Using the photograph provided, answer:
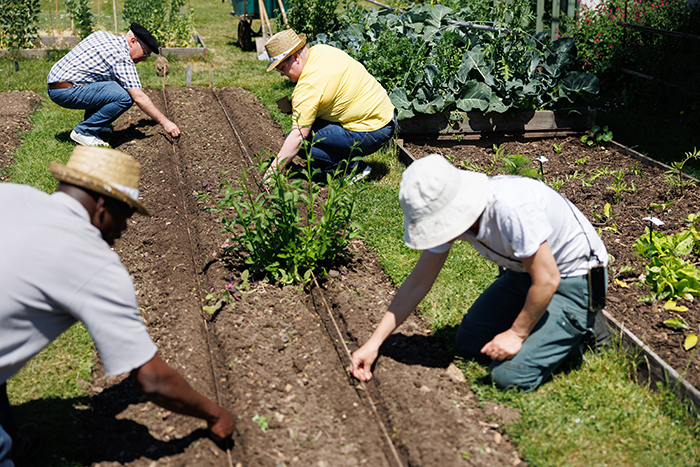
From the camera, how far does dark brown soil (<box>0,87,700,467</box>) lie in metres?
2.61

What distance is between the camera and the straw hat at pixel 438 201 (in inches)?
95.8

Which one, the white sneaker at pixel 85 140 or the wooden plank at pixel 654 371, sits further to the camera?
the white sneaker at pixel 85 140

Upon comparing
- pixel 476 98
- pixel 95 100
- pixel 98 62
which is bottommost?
pixel 476 98

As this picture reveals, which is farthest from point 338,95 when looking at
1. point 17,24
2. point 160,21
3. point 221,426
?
point 17,24

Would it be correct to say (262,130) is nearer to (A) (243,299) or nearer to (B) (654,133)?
(A) (243,299)

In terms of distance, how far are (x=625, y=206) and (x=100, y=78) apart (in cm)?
530

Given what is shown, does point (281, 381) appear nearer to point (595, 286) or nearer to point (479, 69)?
point (595, 286)

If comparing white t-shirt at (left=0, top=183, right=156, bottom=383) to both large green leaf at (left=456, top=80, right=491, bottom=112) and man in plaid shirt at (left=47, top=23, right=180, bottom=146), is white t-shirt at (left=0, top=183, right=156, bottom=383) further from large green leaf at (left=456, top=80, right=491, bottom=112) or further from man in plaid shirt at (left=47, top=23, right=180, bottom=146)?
large green leaf at (left=456, top=80, right=491, bottom=112)

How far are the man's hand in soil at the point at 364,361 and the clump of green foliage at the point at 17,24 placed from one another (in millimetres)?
9152

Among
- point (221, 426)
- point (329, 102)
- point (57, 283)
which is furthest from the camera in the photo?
point (329, 102)

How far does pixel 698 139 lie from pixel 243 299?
5.02m

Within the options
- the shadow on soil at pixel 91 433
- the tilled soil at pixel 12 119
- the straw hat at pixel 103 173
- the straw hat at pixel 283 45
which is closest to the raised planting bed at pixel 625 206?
the straw hat at pixel 283 45

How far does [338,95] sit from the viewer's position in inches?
197

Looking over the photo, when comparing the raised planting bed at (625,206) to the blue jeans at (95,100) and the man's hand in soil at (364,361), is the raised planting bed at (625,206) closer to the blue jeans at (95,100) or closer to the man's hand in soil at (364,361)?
the man's hand in soil at (364,361)
